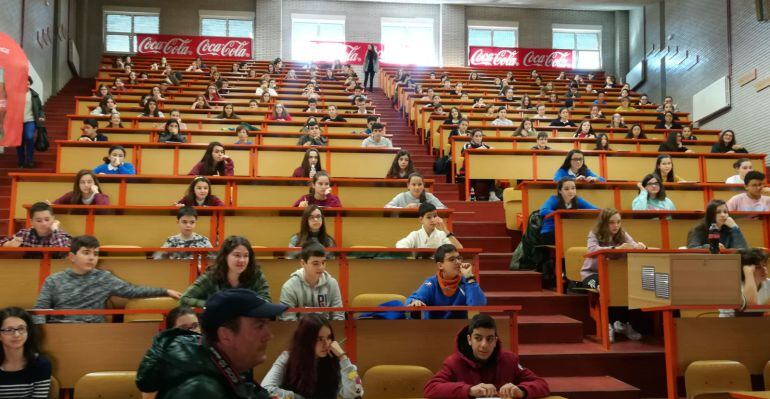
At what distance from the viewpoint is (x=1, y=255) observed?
4.08m

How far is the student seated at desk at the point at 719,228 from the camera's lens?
4.97 m

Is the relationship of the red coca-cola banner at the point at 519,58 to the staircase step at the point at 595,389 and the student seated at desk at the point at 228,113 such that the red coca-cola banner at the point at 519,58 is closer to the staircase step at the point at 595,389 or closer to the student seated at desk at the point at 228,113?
the student seated at desk at the point at 228,113

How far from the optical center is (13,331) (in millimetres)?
3072

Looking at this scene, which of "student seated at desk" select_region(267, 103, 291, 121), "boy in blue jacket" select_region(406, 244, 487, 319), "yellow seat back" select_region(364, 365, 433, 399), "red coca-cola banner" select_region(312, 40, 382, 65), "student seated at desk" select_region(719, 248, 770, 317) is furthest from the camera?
"red coca-cola banner" select_region(312, 40, 382, 65)

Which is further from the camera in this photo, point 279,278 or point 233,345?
point 279,278

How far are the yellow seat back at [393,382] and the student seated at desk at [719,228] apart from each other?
9.13ft

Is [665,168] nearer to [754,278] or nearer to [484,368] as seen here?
[754,278]

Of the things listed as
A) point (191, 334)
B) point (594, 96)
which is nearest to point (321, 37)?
point (594, 96)

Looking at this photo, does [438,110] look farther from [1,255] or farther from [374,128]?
[1,255]

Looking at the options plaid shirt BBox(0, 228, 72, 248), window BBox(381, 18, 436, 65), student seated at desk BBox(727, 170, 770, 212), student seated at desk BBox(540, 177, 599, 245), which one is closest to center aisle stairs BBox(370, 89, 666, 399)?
student seated at desk BBox(540, 177, 599, 245)

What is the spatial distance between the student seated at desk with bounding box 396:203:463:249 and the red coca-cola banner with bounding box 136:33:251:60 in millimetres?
13502

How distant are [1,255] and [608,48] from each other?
1712 centimetres

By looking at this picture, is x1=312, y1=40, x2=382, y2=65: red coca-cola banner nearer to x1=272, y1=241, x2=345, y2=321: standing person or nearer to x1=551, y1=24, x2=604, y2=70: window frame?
x1=551, y1=24, x2=604, y2=70: window frame

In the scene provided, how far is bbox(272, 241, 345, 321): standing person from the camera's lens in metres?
3.81
